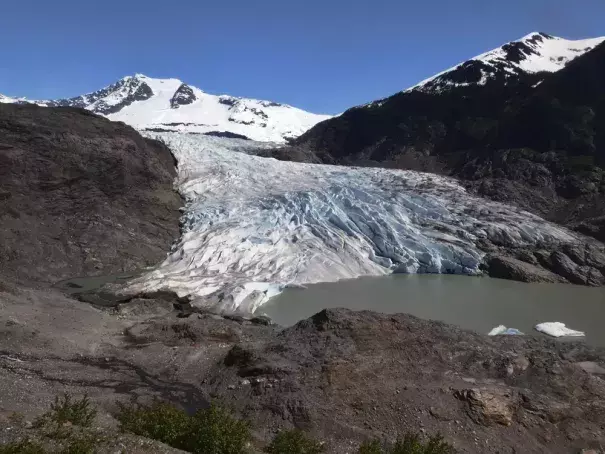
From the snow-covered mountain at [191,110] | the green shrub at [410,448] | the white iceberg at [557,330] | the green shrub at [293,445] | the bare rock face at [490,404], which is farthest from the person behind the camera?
the snow-covered mountain at [191,110]

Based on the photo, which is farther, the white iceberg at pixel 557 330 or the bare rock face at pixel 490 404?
the white iceberg at pixel 557 330

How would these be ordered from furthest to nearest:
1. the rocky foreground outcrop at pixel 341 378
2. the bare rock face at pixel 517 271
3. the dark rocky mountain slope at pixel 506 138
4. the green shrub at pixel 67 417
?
the dark rocky mountain slope at pixel 506 138 → the bare rock face at pixel 517 271 → the rocky foreground outcrop at pixel 341 378 → the green shrub at pixel 67 417

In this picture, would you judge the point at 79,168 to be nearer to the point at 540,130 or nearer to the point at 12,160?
the point at 12,160

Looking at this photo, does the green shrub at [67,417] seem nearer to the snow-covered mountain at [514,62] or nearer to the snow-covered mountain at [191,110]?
the snow-covered mountain at [514,62]

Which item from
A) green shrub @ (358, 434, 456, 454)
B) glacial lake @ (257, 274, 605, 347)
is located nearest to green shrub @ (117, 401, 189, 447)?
green shrub @ (358, 434, 456, 454)

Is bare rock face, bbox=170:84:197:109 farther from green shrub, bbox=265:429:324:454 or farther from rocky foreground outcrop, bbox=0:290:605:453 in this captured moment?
green shrub, bbox=265:429:324:454

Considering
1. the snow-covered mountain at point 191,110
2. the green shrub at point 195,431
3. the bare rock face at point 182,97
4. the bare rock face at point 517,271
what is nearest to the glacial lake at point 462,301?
the bare rock face at point 517,271

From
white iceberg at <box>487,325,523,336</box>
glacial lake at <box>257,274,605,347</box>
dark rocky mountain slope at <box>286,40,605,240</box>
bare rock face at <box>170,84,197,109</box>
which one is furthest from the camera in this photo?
bare rock face at <box>170,84,197,109</box>
